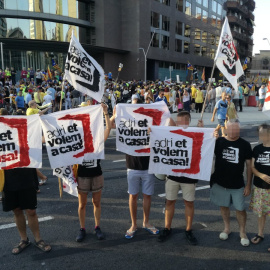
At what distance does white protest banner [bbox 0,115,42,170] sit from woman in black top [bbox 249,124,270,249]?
9.51 feet

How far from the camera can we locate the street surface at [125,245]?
350 cm

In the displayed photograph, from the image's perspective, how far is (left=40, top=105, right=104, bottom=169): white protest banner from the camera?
13.0 ft

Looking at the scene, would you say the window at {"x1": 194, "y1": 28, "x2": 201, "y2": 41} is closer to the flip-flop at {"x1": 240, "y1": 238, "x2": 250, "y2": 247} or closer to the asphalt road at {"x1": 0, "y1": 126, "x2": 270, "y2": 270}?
the asphalt road at {"x1": 0, "y1": 126, "x2": 270, "y2": 270}

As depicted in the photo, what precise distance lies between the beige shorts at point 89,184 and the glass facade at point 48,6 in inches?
1355

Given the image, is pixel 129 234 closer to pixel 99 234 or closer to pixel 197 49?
pixel 99 234

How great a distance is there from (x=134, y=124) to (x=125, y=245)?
1.73 metres

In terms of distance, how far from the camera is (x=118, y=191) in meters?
5.91

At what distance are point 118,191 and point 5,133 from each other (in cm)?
284

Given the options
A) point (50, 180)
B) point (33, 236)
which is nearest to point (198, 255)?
point (33, 236)

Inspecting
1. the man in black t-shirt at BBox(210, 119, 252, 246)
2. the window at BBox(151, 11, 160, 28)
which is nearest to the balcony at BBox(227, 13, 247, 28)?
the window at BBox(151, 11, 160, 28)

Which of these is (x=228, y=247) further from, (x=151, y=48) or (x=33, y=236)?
(x=151, y=48)

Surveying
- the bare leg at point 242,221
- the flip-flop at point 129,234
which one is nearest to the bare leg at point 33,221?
the flip-flop at point 129,234

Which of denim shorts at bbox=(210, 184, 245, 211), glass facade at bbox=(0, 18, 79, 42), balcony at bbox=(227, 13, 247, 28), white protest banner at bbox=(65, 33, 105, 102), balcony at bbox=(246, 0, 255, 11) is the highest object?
balcony at bbox=(246, 0, 255, 11)

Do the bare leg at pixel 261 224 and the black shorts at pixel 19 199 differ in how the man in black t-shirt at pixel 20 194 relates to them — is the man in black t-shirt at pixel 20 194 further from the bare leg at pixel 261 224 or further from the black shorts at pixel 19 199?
the bare leg at pixel 261 224
